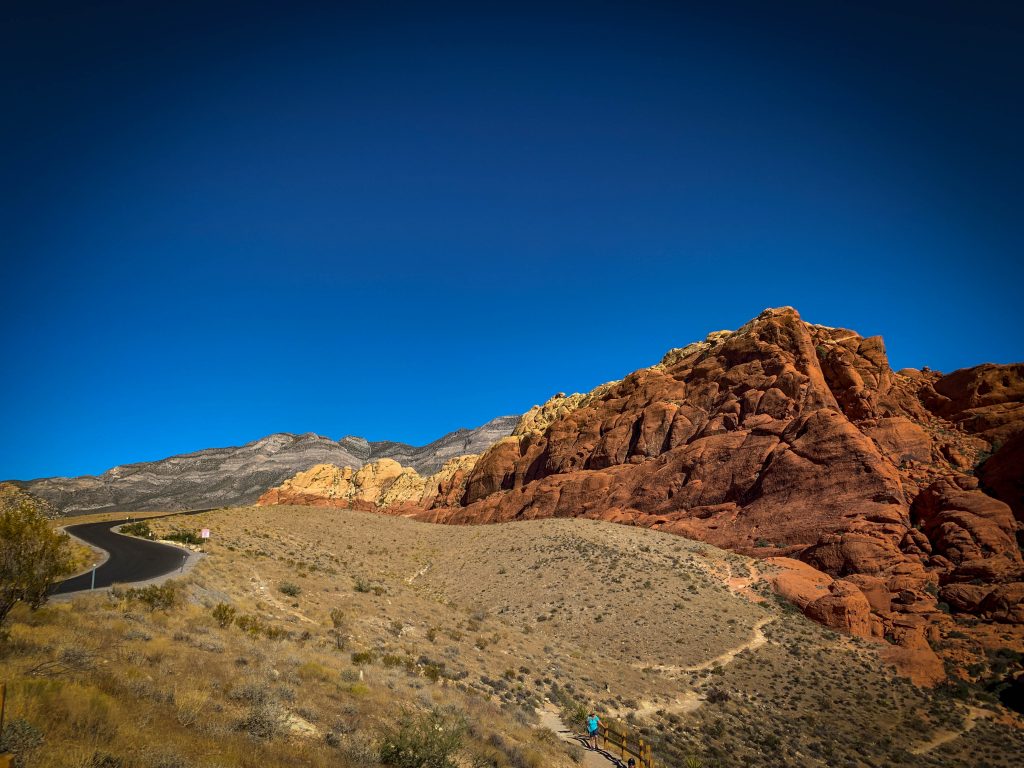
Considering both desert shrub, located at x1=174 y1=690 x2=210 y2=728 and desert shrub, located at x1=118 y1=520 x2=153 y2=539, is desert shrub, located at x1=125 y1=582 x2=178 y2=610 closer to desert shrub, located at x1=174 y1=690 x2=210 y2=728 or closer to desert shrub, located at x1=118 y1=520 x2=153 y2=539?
desert shrub, located at x1=174 y1=690 x2=210 y2=728

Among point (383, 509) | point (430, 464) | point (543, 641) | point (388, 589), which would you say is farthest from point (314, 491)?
point (430, 464)

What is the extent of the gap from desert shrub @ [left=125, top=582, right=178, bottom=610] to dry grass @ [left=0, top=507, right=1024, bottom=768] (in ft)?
1.01

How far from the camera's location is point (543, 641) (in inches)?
1053

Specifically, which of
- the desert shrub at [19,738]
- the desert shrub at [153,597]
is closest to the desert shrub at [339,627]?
the desert shrub at [153,597]

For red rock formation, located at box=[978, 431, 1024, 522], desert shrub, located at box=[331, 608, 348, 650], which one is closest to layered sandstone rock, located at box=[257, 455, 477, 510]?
desert shrub, located at box=[331, 608, 348, 650]

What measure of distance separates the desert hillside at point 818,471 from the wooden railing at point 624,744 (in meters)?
19.6

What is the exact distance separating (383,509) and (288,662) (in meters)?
77.5

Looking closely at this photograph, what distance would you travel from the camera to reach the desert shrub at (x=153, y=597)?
15195 millimetres

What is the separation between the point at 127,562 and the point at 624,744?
22.2 metres

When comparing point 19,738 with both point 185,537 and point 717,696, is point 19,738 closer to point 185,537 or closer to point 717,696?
point 717,696

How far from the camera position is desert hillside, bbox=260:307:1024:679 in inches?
1256

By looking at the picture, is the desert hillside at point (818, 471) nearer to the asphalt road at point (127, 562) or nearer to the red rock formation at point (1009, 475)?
the red rock formation at point (1009, 475)

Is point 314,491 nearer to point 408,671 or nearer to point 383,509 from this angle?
point 383,509

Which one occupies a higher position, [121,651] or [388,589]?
[121,651]
